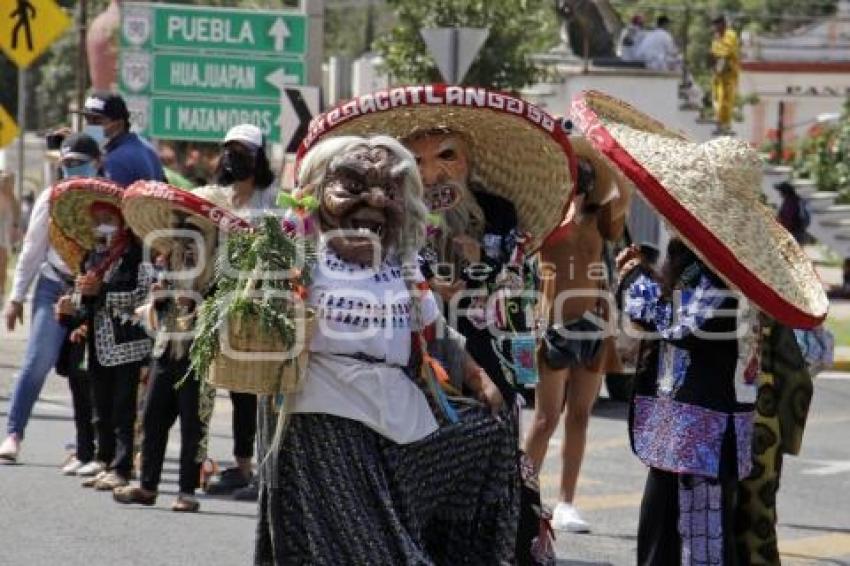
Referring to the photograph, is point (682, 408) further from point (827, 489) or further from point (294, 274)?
point (827, 489)

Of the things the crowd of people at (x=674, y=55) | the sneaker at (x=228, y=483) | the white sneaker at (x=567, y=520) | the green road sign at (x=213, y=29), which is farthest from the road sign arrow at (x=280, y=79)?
the white sneaker at (x=567, y=520)

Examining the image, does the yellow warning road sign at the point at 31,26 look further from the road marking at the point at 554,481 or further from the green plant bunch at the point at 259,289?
the green plant bunch at the point at 259,289

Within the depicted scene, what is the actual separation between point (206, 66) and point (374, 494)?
49.7 feet

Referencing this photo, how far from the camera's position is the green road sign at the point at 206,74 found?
2055 cm

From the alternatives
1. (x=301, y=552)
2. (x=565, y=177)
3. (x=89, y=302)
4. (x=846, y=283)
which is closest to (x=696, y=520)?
(x=565, y=177)

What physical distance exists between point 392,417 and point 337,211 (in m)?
0.67

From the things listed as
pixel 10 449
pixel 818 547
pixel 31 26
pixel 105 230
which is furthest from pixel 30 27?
pixel 818 547

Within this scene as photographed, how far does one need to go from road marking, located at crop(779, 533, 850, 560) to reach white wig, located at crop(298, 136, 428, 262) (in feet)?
12.4

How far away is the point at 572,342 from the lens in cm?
969

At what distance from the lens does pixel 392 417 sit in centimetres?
637

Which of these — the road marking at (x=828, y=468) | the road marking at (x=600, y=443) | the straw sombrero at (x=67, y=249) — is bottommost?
the road marking at (x=600, y=443)

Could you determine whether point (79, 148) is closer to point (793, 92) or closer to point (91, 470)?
point (91, 470)

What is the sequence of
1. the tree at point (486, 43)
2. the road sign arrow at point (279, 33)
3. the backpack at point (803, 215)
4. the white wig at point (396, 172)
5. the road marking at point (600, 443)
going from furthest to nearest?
the tree at point (486, 43) < the backpack at point (803, 215) < the road sign arrow at point (279, 33) < the road marking at point (600, 443) < the white wig at point (396, 172)

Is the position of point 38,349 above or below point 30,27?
below
